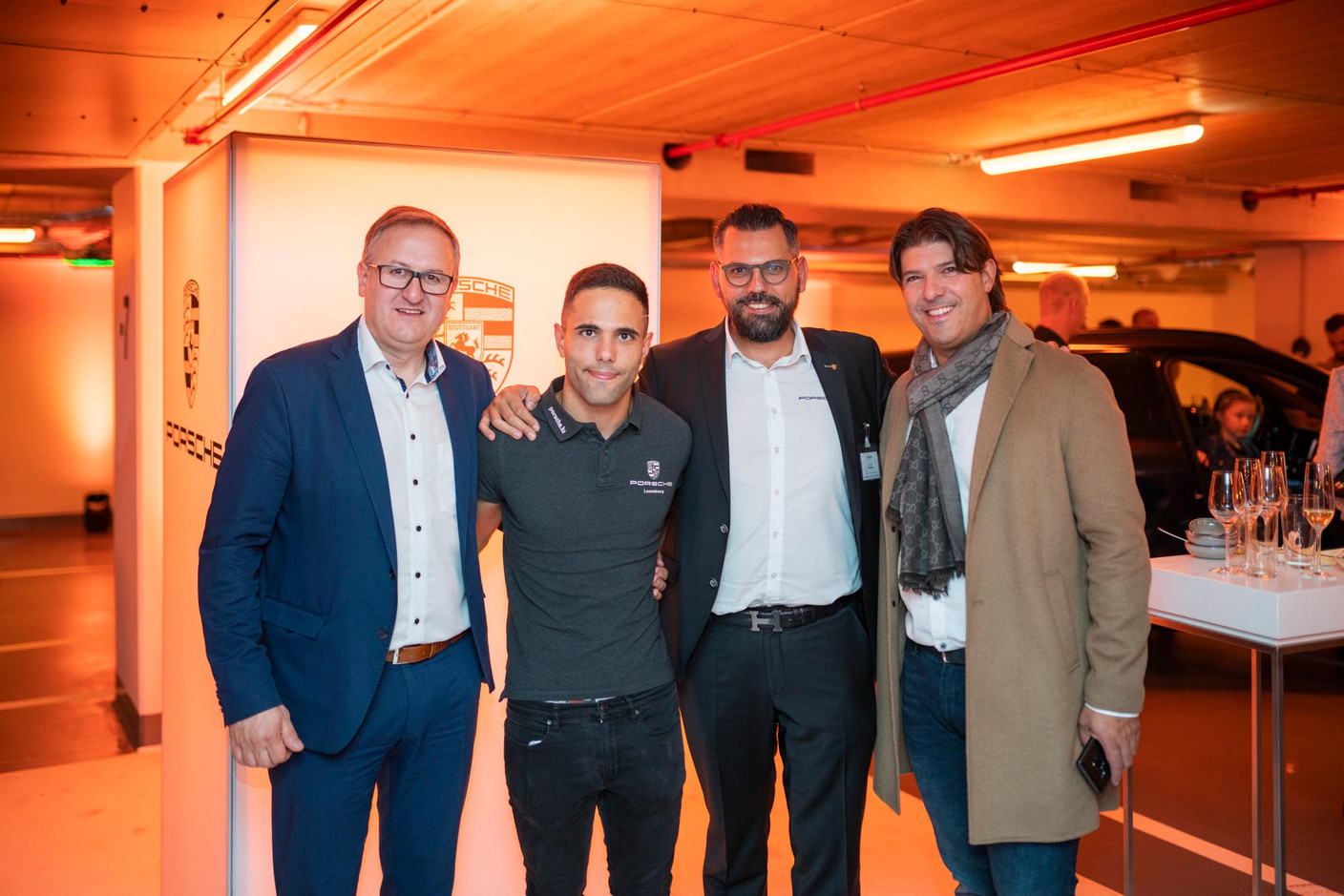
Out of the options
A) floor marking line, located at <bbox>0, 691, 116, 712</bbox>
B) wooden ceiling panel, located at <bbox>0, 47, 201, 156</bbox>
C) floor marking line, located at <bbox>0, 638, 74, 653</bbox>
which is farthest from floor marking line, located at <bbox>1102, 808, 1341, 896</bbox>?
floor marking line, located at <bbox>0, 638, 74, 653</bbox>

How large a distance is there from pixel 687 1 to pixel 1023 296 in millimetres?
16743

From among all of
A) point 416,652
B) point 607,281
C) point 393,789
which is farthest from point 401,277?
point 393,789

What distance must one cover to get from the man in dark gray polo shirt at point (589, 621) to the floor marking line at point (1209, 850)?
186cm

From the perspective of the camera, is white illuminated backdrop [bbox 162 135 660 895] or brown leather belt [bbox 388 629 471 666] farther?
white illuminated backdrop [bbox 162 135 660 895]

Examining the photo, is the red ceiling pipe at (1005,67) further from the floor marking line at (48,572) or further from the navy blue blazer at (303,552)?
the floor marking line at (48,572)

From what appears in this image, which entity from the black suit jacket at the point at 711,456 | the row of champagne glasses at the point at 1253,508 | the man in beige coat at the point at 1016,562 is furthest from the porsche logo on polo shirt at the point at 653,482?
the row of champagne glasses at the point at 1253,508

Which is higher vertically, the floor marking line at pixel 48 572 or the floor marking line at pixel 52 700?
the floor marking line at pixel 48 572

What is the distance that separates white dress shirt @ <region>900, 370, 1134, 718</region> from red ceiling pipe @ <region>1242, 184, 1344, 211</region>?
10721mm

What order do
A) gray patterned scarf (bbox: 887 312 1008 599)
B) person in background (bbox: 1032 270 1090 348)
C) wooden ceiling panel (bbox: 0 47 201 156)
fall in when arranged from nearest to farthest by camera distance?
1. gray patterned scarf (bbox: 887 312 1008 599)
2. wooden ceiling panel (bbox: 0 47 201 156)
3. person in background (bbox: 1032 270 1090 348)

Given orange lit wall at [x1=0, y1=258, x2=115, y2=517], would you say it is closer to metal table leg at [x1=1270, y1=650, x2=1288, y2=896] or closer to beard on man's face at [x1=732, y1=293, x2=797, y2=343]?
beard on man's face at [x1=732, y1=293, x2=797, y2=343]

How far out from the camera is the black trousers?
8.10ft

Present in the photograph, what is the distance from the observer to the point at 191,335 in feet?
9.64

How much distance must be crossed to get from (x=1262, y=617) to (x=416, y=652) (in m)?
2.00

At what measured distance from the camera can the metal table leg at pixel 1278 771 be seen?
270 cm
